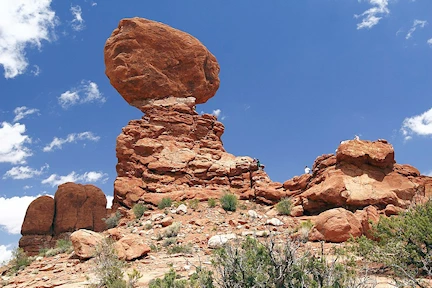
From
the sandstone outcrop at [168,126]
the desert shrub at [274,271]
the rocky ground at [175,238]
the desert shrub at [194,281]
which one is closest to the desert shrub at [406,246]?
the rocky ground at [175,238]

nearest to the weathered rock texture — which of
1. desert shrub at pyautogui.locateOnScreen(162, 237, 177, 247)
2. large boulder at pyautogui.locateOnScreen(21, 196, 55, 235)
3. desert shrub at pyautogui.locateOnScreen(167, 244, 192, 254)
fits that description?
large boulder at pyautogui.locateOnScreen(21, 196, 55, 235)

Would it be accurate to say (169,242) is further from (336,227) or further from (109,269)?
(336,227)

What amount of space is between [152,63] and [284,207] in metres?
15.5

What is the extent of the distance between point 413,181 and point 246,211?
31.8 feet

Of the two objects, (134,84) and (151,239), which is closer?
(151,239)

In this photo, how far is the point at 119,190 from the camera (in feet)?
77.3

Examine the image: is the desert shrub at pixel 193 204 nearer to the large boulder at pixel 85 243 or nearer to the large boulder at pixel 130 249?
the large boulder at pixel 130 249

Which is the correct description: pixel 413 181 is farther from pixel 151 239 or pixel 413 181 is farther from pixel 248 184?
pixel 151 239

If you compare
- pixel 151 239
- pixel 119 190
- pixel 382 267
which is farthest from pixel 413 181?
pixel 119 190

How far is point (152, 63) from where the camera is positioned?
93.8 ft

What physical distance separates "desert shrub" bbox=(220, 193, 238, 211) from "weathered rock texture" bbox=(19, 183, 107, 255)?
28.6ft

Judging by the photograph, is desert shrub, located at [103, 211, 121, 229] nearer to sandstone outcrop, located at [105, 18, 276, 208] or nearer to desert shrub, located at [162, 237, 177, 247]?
sandstone outcrop, located at [105, 18, 276, 208]

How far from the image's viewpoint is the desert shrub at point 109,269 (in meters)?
10.8

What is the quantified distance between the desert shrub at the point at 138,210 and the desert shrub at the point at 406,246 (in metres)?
13.1
